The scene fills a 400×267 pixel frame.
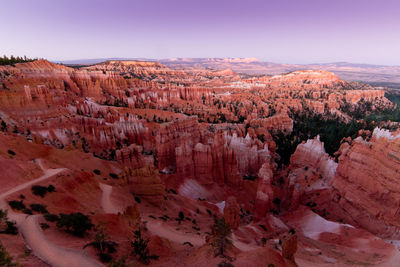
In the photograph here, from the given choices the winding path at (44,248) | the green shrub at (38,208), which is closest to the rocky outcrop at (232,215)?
the winding path at (44,248)

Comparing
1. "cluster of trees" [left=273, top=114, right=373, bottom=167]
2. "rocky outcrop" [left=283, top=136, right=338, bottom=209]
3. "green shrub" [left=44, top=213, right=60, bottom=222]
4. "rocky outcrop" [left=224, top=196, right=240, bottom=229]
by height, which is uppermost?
"green shrub" [left=44, top=213, right=60, bottom=222]

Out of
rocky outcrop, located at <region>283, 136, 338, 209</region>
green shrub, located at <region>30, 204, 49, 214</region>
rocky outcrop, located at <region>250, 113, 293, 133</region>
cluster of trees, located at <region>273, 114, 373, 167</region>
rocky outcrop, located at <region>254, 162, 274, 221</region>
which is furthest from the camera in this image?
rocky outcrop, located at <region>250, 113, 293, 133</region>

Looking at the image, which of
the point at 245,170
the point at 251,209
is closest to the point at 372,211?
the point at 251,209

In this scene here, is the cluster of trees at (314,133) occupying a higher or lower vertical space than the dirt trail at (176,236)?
lower

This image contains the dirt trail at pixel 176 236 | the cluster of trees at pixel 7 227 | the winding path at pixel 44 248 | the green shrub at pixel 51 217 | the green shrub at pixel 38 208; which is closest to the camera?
the winding path at pixel 44 248

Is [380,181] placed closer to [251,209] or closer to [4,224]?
[251,209]

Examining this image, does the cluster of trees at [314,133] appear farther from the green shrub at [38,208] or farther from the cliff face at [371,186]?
the green shrub at [38,208]

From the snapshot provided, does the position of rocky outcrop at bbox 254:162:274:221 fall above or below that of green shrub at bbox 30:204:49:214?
below

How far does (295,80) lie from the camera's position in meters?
150

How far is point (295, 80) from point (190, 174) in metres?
140

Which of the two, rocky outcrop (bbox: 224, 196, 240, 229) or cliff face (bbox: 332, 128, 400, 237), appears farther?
cliff face (bbox: 332, 128, 400, 237)

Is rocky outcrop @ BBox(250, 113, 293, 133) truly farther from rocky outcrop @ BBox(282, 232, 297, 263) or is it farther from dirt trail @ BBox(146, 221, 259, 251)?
rocky outcrop @ BBox(282, 232, 297, 263)

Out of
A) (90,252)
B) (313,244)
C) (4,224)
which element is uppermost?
(4,224)

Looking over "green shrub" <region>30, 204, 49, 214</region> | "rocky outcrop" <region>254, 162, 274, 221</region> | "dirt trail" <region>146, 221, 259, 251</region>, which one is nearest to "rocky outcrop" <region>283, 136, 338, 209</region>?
"rocky outcrop" <region>254, 162, 274, 221</region>
